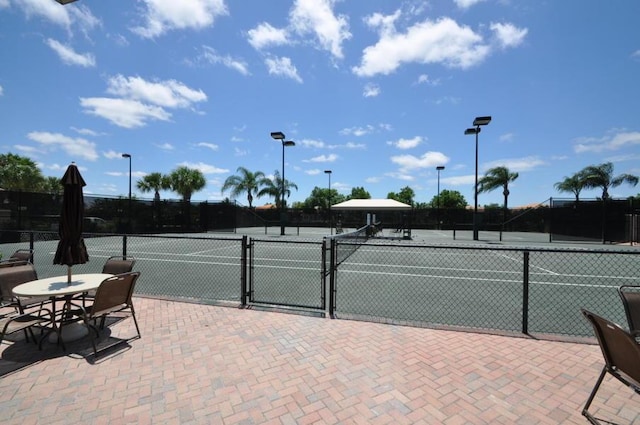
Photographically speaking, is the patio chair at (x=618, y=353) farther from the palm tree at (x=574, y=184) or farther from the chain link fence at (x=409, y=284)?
the palm tree at (x=574, y=184)

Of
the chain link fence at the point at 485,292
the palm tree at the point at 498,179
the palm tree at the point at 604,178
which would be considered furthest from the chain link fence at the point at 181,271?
the palm tree at the point at 604,178

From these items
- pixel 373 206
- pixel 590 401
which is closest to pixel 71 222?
pixel 590 401

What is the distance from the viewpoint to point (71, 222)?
427 cm

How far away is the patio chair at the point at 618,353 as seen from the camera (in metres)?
2.16

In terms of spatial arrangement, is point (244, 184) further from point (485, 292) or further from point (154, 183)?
point (485, 292)

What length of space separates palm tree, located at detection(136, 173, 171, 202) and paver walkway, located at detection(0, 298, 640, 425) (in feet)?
114

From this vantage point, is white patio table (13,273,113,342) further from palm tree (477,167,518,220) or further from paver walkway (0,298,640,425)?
palm tree (477,167,518,220)

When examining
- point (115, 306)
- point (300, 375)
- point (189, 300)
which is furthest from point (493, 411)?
point (189, 300)

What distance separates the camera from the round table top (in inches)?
145

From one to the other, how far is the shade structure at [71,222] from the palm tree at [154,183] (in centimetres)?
3394

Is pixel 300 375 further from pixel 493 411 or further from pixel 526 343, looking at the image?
pixel 526 343

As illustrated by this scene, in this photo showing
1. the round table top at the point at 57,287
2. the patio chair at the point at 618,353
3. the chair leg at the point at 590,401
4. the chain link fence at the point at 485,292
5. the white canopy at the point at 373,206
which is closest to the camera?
the patio chair at the point at 618,353

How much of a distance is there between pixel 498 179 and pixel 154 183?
1568 inches

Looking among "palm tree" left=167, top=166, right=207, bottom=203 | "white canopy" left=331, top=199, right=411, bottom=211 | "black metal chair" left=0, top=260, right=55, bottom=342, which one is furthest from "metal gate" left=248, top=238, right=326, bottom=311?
→ "palm tree" left=167, top=166, right=207, bottom=203
